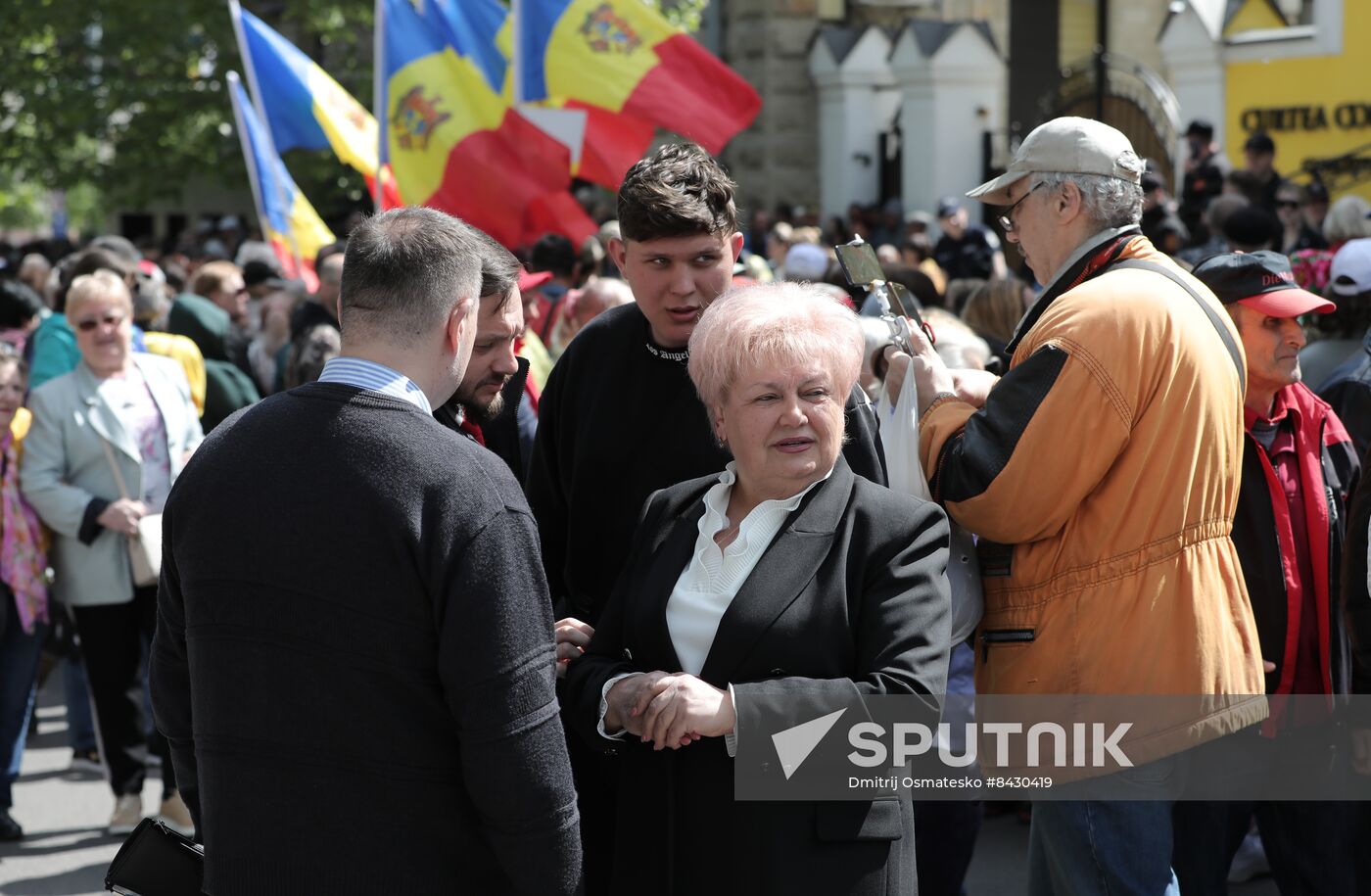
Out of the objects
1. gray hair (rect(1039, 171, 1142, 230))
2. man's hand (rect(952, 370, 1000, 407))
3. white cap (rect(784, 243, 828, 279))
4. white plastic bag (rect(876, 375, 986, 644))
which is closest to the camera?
Answer: white plastic bag (rect(876, 375, 986, 644))

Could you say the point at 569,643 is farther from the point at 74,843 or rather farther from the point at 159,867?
the point at 74,843

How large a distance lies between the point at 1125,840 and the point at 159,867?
2022mm

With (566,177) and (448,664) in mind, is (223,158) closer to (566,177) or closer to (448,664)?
(566,177)

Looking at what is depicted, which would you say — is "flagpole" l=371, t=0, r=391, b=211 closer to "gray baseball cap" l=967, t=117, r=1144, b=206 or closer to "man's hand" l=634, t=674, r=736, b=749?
"gray baseball cap" l=967, t=117, r=1144, b=206

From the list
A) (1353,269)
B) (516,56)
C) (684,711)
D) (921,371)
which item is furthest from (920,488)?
(516,56)

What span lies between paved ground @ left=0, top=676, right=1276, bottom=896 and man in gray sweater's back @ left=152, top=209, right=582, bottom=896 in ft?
11.3

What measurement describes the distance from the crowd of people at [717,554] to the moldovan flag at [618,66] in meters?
3.53

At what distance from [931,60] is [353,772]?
1518 cm

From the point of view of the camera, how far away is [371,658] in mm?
2598

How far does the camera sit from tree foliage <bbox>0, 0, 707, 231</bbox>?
63.8 ft

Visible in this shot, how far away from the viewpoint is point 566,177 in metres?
8.80

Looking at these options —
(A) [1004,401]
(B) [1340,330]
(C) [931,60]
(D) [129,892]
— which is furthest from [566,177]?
(C) [931,60]

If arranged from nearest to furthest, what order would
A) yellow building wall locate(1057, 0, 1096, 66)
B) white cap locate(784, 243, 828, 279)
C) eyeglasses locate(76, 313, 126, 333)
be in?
eyeglasses locate(76, 313, 126, 333)
white cap locate(784, 243, 828, 279)
yellow building wall locate(1057, 0, 1096, 66)

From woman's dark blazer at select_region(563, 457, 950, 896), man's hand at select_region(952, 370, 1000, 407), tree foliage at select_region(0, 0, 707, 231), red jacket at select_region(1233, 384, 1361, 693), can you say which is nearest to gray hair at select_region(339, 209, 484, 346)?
woman's dark blazer at select_region(563, 457, 950, 896)
